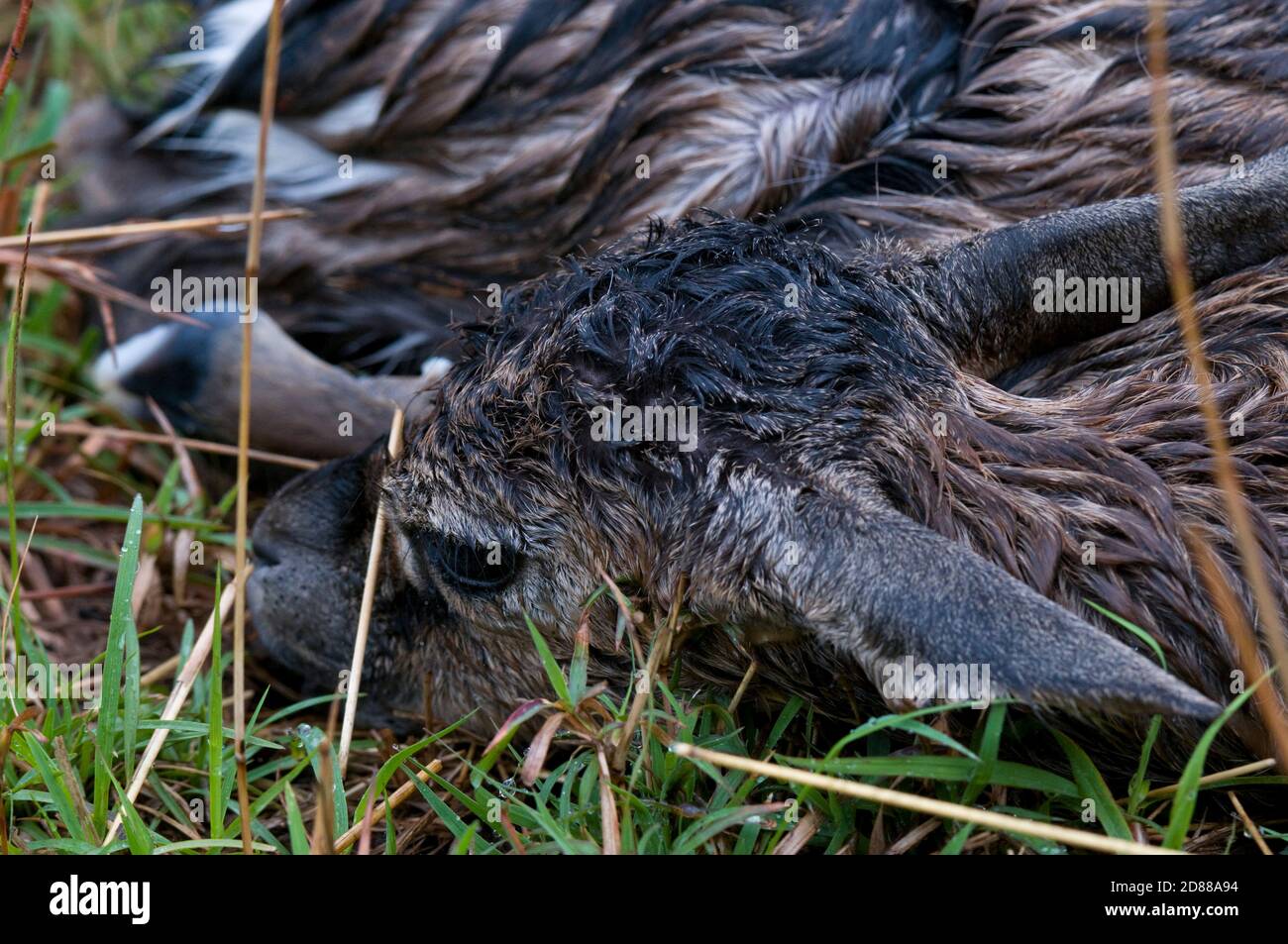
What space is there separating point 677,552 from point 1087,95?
6.21ft

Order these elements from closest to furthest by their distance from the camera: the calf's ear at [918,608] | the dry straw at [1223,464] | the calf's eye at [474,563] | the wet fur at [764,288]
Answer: the calf's ear at [918,608]
the dry straw at [1223,464]
the wet fur at [764,288]
the calf's eye at [474,563]

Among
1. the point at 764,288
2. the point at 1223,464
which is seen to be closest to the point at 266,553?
the point at 764,288

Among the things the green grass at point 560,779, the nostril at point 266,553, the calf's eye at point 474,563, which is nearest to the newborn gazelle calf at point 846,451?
the calf's eye at point 474,563

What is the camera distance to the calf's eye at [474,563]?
9.77ft

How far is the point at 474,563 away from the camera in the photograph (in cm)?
304

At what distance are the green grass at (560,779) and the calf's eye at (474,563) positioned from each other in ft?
0.73

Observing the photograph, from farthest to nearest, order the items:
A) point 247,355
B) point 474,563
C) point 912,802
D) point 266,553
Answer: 1. point 266,553
2. point 474,563
3. point 247,355
4. point 912,802

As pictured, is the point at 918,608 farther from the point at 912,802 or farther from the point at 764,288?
the point at 764,288

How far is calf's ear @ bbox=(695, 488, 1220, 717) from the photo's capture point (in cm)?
206

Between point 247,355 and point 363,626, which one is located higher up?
point 247,355

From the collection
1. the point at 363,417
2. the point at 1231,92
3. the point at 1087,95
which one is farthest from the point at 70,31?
the point at 1231,92

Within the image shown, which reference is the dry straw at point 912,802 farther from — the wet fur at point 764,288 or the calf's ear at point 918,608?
the wet fur at point 764,288

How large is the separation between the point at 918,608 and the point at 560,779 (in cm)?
99
